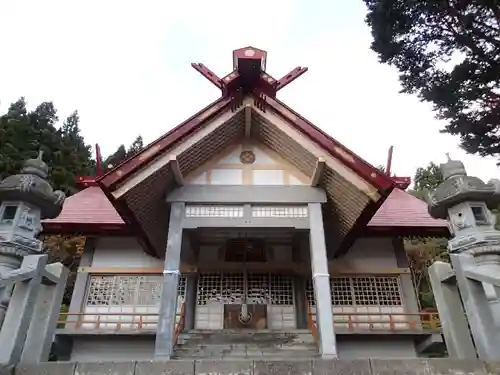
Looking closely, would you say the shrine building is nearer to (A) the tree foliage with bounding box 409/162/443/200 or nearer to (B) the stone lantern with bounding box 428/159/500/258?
(B) the stone lantern with bounding box 428/159/500/258

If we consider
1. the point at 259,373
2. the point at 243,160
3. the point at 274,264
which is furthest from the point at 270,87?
the point at 259,373

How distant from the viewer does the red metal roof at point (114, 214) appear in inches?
450

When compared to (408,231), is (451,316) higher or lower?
lower

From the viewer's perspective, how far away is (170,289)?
780 cm

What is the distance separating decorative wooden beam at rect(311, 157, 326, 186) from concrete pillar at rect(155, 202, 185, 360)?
305 cm

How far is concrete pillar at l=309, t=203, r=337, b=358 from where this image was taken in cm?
734

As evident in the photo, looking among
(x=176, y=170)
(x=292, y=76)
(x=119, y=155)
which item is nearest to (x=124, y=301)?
(x=176, y=170)

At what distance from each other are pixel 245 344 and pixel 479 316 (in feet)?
17.9

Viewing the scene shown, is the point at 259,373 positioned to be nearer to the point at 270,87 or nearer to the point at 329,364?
the point at 329,364

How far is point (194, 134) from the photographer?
9.00 meters

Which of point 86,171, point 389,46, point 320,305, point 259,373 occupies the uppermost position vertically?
point 86,171

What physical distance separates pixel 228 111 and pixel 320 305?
4746 millimetres

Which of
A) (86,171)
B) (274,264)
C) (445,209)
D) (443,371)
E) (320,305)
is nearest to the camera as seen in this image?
(443,371)

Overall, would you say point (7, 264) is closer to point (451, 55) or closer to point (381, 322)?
point (381, 322)
